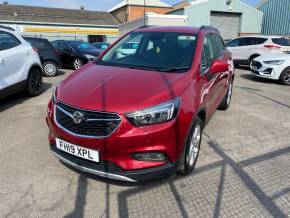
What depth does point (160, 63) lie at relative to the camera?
3.55 meters

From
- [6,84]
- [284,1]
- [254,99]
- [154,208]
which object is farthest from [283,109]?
[284,1]

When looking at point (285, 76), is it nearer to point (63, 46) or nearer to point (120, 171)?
point (120, 171)

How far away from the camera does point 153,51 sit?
12.6ft

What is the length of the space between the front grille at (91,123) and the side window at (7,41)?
12.3ft

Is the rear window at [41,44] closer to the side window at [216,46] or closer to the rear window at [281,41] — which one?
the side window at [216,46]

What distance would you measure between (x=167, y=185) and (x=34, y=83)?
511cm

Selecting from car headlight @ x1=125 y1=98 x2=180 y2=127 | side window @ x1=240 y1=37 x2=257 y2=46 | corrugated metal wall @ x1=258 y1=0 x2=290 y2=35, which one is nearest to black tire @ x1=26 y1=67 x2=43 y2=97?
car headlight @ x1=125 y1=98 x2=180 y2=127

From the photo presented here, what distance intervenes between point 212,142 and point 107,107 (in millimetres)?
2233

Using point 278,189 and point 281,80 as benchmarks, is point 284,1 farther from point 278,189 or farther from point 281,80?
point 278,189

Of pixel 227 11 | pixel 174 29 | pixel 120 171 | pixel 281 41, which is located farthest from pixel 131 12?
pixel 120 171

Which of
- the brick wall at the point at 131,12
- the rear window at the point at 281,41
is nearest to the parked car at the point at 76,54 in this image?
the rear window at the point at 281,41

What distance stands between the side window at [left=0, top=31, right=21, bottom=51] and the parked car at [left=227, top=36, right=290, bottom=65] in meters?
10.9

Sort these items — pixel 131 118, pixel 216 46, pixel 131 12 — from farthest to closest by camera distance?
pixel 131 12 < pixel 216 46 < pixel 131 118

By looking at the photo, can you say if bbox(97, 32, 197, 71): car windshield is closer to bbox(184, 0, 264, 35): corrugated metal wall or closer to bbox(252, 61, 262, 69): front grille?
bbox(252, 61, 262, 69): front grille
